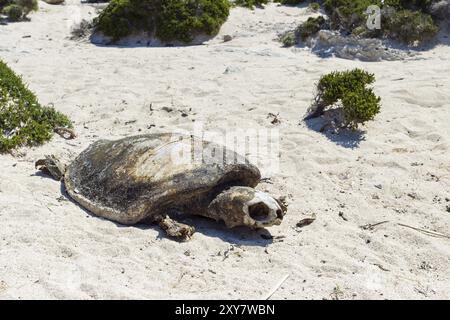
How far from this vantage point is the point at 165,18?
43.4 ft

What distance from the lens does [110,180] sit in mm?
5719

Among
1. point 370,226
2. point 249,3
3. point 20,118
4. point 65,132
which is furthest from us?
point 249,3

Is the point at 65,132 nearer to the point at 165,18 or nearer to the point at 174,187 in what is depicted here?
the point at 174,187

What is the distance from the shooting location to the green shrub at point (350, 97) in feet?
24.8

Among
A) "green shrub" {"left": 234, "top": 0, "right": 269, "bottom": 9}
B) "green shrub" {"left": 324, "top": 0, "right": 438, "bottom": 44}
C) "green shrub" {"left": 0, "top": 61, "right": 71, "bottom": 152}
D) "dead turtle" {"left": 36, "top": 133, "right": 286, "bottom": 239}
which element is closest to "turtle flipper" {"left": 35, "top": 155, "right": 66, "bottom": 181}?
"dead turtle" {"left": 36, "top": 133, "right": 286, "bottom": 239}

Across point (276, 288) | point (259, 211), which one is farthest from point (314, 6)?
point (276, 288)

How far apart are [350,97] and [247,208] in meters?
3.45

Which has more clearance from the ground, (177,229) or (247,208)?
(247,208)

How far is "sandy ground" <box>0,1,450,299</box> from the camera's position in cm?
448

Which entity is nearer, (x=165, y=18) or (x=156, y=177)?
(x=156, y=177)

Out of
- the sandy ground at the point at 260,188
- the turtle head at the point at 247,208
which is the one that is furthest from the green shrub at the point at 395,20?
the turtle head at the point at 247,208
